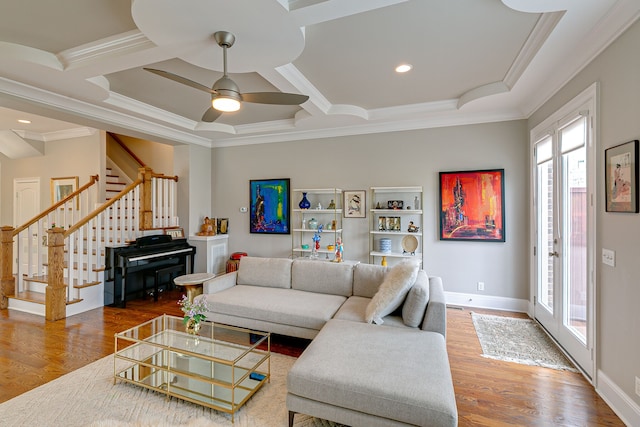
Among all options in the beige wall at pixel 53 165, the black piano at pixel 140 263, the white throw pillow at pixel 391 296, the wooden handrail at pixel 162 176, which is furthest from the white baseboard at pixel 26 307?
the white throw pillow at pixel 391 296

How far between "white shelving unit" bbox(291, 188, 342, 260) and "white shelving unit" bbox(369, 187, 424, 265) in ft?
1.96

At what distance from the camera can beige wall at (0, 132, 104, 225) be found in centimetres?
629

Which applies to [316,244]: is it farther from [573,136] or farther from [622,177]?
[622,177]

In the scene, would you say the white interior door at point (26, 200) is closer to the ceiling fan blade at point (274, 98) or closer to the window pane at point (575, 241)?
the ceiling fan blade at point (274, 98)

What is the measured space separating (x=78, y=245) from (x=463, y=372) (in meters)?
5.18

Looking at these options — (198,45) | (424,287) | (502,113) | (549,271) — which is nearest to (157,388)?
(424,287)

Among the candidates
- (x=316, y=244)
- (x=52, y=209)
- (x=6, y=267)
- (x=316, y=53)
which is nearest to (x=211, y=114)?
(x=316, y=53)

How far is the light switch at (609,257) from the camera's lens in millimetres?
2193

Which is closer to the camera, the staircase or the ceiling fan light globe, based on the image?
the ceiling fan light globe

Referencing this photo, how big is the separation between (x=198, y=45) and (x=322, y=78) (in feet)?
4.74

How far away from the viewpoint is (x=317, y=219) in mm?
5336

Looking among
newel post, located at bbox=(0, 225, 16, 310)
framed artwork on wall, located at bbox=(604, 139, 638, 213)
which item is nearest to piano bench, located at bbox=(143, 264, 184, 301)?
newel post, located at bbox=(0, 225, 16, 310)

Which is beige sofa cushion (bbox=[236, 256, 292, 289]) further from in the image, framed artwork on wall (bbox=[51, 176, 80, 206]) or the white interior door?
the white interior door

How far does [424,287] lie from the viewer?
2.62 m
